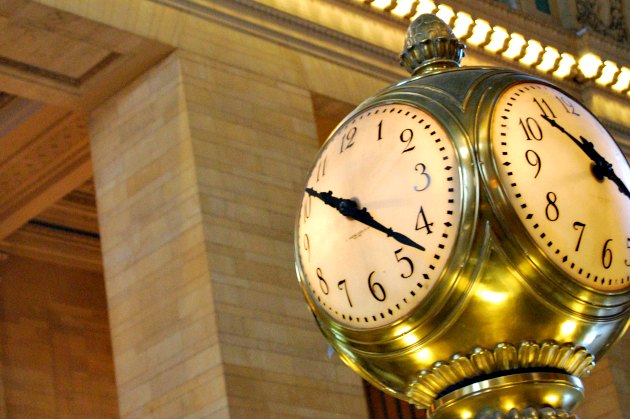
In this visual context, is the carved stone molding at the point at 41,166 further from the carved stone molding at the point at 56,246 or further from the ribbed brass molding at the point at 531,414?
the ribbed brass molding at the point at 531,414

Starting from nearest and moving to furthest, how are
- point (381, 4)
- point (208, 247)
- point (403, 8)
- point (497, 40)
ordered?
point (208, 247), point (381, 4), point (403, 8), point (497, 40)

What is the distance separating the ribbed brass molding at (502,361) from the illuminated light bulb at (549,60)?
13.3m

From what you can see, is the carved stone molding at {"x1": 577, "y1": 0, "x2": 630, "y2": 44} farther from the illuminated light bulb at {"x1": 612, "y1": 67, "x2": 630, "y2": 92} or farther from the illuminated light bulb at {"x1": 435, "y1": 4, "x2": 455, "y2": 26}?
the illuminated light bulb at {"x1": 435, "y1": 4, "x2": 455, "y2": 26}

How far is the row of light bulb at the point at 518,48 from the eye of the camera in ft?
44.8

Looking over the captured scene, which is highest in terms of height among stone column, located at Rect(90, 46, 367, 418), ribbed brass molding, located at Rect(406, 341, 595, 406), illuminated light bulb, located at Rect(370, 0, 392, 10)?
illuminated light bulb, located at Rect(370, 0, 392, 10)

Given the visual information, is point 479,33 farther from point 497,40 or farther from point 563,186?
point 563,186

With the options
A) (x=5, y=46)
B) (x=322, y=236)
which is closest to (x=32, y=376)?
(x=5, y=46)

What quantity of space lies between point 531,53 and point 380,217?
13151mm

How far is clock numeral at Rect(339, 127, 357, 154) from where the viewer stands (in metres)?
1.86

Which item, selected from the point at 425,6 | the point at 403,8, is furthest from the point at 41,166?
the point at 425,6

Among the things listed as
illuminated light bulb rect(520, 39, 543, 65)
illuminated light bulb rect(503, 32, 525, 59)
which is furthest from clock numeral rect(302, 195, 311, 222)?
illuminated light bulb rect(520, 39, 543, 65)

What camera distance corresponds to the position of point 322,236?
1.83 m

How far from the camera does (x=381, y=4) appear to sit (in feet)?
44.1

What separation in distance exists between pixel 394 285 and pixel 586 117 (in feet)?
1.25
